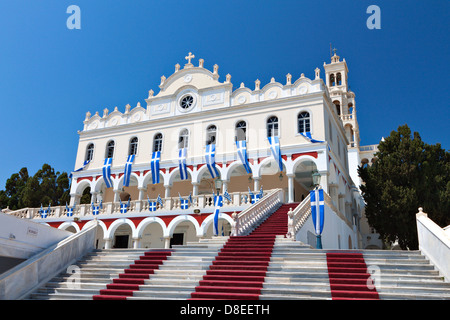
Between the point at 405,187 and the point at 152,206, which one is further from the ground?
the point at 405,187

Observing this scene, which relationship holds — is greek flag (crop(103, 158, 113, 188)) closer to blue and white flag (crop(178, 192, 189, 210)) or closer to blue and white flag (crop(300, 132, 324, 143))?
blue and white flag (crop(178, 192, 189, 210))

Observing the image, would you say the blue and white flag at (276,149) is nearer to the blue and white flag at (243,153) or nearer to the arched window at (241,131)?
the blue and white flag at (243,153)

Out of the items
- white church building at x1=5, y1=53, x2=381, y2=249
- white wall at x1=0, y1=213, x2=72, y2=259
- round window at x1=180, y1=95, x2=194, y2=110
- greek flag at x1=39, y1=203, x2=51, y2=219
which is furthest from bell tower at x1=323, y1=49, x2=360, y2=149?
white wall at x1=0, y1=213, x2=72, y2=259

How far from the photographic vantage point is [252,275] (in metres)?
10.0

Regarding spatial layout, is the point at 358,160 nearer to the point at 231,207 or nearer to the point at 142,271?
the point at 231,207

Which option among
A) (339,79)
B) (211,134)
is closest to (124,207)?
(211,134)

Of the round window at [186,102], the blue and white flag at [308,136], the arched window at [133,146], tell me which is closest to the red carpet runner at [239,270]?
the blue and white flag at [308,136]

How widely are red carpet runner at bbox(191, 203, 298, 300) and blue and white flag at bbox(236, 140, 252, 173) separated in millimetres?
10761

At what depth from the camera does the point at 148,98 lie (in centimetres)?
3092

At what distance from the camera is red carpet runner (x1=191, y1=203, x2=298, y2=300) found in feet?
29.8

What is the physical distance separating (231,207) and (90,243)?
31.1 feet

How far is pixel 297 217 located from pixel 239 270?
17.1 feet

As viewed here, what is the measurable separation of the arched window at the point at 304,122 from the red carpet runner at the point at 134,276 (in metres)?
15.1

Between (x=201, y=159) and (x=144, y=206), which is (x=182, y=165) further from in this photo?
(x=144, y=206)
